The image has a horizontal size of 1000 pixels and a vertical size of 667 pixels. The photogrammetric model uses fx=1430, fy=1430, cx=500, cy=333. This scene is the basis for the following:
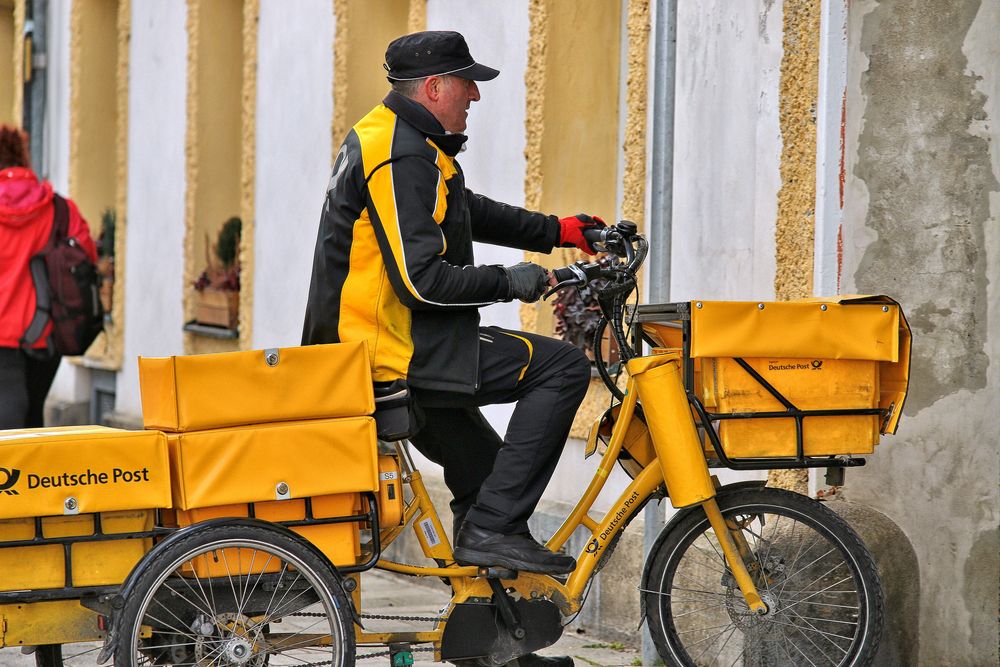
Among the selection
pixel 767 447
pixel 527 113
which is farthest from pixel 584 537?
pixel 527 113

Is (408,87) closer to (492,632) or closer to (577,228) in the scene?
(577,228)

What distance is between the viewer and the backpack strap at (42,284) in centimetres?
707

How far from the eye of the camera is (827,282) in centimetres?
509

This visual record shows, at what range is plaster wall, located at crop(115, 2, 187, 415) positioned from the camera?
11672 mm

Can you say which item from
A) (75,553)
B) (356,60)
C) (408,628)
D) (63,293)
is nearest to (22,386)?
(63,293)

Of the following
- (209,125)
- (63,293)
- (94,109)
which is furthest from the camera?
(94,109)

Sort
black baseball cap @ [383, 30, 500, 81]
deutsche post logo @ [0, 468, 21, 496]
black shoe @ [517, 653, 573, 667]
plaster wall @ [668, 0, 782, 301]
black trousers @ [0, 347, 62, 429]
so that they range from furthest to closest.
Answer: black trousers @ [0, 347, 62, 429] < plaster wall @ [668, 0, 782, 301] < black shoe @ [517, 653, 573, 667] < black baseball cap @ [383, 30, 500, 81] < deutsche post logo @ [0, 468, 21, 496]

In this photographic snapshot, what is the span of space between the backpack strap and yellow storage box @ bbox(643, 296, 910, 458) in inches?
163

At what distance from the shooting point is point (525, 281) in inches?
157

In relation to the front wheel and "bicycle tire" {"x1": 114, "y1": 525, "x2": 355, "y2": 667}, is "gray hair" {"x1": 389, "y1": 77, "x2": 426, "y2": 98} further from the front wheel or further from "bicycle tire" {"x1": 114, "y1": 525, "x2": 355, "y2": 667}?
the front wheel

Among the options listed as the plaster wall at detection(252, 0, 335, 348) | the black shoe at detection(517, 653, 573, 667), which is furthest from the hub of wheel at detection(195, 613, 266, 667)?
the plaster wall at detection(252, 0, 335, 348)

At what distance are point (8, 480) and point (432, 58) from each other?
1.64m

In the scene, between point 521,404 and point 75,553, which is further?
point 521,404

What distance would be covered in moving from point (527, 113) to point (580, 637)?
252cm
